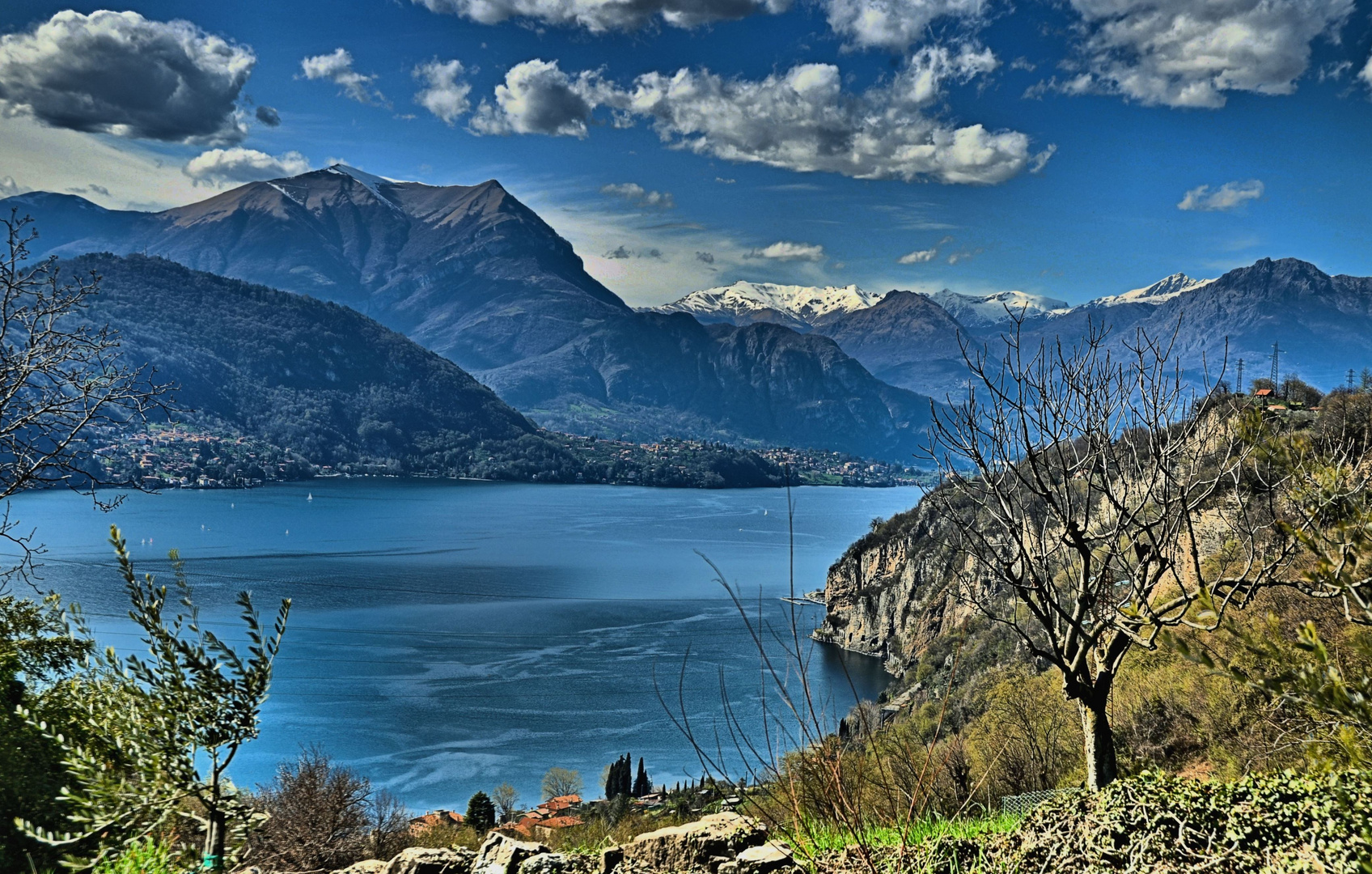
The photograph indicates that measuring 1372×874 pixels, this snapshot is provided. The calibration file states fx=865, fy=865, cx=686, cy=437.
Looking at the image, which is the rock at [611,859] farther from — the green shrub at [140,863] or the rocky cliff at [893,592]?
the rocky cliff at [893,592]

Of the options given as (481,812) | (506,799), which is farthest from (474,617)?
(481,812)

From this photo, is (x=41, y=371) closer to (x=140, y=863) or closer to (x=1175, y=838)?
(x=140, y=863)

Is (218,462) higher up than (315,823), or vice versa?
(218,462)

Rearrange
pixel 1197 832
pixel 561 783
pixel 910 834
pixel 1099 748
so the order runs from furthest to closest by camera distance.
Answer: pixel 561 783 < pixel 1099 748 < pixel 910 834 < pixel 1197 832

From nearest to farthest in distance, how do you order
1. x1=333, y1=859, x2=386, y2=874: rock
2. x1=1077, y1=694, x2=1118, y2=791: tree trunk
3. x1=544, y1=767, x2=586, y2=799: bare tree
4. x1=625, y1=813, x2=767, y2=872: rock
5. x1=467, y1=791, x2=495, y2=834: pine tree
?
x1=625, y1=813, x2=767, y2=872: rock < x1=333, y1=859, x2=386, y2=874: rock < x1=1077, y1=694, x2=1118, y2=791: tree trunk < x1=467, y1=791, x2=495, y2=834: pine tree < x1=544, y1=767, x2=586, y2=799: bare tree

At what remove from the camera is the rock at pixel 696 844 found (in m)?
4.32

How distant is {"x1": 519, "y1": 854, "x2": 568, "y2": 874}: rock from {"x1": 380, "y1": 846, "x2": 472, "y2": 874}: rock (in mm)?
386

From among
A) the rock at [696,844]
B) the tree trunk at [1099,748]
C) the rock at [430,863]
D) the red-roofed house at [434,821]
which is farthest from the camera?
the red-roofed house at [434,821]

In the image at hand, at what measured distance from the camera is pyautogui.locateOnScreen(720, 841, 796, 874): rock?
397cm

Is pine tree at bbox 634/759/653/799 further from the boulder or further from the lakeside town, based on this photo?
the lakeside town

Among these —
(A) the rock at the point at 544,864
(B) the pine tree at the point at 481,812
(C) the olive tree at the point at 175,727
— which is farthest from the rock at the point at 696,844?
(B) the pine tree at the point at 481,812

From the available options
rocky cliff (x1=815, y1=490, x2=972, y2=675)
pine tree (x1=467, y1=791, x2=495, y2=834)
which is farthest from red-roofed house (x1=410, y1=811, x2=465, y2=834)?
rocky cliff (x1=815, y1=490, x2=972, y2=675)

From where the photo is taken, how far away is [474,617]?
69688 mm

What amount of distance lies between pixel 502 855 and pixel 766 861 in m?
1.45
